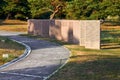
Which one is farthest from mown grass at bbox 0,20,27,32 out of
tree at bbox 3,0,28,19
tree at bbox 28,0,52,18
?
tree at bbox 28,0,52,18

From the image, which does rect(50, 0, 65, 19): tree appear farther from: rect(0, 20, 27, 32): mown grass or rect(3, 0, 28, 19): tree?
rect(3, 0, 28, 19): tree

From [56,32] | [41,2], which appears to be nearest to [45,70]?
[56,32]

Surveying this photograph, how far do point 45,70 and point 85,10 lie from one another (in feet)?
156

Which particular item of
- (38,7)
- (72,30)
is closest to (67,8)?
(38,7)

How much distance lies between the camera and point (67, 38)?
2955 cm

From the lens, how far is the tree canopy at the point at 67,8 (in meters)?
59.9

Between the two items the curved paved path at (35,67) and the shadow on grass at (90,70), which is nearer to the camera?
the shadow on grass at (90,70)

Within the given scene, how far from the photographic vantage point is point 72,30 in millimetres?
28703

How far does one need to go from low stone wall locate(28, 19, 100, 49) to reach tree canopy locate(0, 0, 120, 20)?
22.9 metres

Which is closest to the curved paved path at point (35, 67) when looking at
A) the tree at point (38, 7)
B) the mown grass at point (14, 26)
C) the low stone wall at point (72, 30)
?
the low stone wall at point (72, 30)

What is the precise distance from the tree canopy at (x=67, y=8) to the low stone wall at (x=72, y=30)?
22.9 meters

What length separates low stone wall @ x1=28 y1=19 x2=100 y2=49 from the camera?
25.5 metres

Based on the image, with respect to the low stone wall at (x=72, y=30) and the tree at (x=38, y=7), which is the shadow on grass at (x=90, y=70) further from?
the tree at (x=38, y=7)

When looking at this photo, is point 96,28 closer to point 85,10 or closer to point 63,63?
point 63,63
